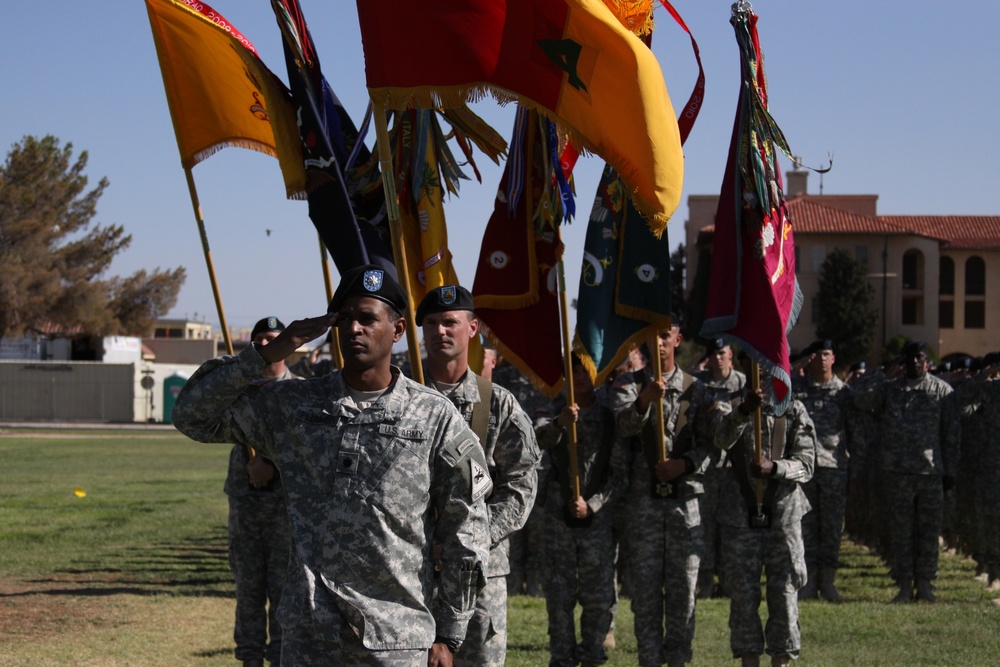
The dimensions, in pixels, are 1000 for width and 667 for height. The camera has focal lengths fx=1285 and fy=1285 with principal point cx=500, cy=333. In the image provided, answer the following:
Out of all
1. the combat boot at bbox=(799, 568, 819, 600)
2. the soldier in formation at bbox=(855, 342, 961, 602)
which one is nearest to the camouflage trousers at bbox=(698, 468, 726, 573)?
the combat boot at bbox=(799, 568, 819, 600)

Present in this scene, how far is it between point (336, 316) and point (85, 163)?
52374mm

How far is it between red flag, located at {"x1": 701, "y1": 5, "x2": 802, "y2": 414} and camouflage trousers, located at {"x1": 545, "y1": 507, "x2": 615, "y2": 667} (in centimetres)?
140

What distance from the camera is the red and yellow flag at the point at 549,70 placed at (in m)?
6.17

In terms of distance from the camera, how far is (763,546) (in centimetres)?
845

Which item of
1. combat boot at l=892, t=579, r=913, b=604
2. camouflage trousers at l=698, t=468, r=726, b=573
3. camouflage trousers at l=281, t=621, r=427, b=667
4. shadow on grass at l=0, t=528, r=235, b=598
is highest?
camouflage trousers at l=281, t=621, r=427, b=667

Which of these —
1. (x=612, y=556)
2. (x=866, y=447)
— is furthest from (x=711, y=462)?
(x=866, y=447)

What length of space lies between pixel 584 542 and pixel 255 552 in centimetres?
205

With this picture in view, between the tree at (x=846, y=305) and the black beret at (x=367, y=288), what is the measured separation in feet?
228

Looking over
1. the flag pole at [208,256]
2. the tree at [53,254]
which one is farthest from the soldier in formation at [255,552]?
the tree at [53,254]

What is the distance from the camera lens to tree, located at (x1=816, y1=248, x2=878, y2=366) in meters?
72.3

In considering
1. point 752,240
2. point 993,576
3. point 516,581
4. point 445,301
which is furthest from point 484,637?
point 993,576

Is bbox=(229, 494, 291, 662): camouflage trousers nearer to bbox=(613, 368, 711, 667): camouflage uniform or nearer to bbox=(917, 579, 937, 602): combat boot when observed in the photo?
bbox=(613, 368, 711, 667): camouflage uniform

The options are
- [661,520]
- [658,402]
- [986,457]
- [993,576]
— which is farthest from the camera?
[986,457]

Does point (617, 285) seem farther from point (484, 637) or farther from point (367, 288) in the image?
point (367, 288)
